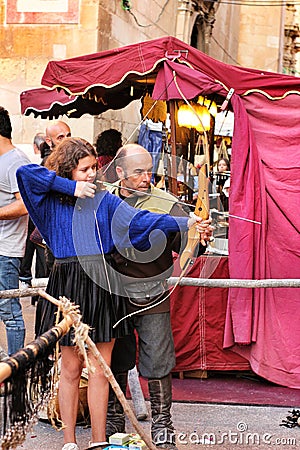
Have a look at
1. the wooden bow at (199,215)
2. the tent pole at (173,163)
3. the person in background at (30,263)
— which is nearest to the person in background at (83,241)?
the wooden bow at (199,215)

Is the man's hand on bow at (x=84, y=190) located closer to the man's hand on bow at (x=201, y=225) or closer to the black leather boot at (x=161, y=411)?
the man's hand on bow at (x=201, y=225)

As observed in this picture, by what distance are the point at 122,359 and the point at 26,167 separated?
46.8 inches

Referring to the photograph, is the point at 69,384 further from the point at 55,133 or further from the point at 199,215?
the point at 55,133

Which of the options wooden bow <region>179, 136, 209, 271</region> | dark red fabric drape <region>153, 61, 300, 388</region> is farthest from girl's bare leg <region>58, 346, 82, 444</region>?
dark red fabric drape <region>153, 61, 300, 388</region>

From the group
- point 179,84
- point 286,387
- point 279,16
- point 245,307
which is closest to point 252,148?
point 179,84

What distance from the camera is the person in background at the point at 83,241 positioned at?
158 inches

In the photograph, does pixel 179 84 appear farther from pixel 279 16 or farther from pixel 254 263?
pixel 279 16

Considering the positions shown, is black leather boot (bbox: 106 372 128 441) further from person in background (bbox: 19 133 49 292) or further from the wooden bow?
person in background (bbox: 19 133 49 292)

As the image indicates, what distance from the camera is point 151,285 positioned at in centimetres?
422

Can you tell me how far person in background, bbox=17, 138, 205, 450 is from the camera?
13.1 ft

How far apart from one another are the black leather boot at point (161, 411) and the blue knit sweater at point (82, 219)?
754 millimetres

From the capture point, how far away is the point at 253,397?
5629 mm

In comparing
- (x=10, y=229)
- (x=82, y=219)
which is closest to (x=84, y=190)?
(x=82, y=219)

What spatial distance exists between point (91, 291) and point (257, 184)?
2.13 metres
